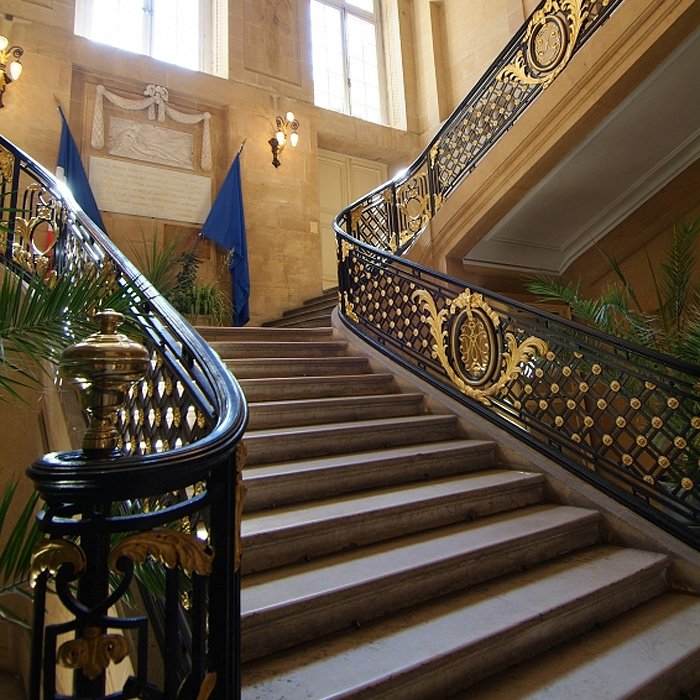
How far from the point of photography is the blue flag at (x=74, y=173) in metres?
5.97

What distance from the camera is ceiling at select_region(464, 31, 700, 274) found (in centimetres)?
385

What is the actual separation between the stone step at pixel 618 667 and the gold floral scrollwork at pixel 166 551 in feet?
3.66

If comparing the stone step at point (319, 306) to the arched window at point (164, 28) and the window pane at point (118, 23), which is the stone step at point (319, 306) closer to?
the arched window at point (164, 28)

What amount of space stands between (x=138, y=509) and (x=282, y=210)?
634 cm

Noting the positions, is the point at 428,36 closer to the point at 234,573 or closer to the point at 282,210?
the point at 282,210

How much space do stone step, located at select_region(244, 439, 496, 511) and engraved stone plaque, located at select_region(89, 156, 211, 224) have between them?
5099 mm

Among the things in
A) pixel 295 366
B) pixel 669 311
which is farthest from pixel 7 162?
pixel 669 311

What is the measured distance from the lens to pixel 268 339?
→ 4.58 m

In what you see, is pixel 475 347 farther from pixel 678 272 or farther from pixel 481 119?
pixel 481 119

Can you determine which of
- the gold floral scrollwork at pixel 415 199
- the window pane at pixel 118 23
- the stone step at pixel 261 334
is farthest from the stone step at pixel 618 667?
the window pane at pixel 118 23

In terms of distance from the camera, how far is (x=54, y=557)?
897mm

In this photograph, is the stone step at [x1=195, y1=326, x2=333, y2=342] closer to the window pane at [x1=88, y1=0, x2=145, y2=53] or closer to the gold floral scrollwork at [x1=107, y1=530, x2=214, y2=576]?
the gold floral scrollwork at [x1=107, y1=530, x2=214, y2=576]

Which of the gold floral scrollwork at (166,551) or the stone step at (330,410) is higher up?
the stone step at (330,410)

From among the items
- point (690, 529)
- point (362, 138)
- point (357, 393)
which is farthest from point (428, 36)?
point (690, 529)
